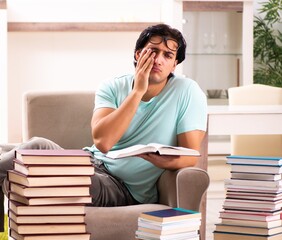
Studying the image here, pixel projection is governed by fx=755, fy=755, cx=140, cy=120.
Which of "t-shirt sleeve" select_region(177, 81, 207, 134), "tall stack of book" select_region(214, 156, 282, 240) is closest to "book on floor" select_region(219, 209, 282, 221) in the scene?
"tall stack of book" select_region(214, 156, 282, 240)

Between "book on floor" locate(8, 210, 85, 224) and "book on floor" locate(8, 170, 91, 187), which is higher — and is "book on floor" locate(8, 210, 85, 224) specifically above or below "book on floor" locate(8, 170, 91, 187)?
below

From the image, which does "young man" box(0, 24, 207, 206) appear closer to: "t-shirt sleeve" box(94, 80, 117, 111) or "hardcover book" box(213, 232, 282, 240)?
"t-shirt sleeve" box(94, 80, 117, 111)

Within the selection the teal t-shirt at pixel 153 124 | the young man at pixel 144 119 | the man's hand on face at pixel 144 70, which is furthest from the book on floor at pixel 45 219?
the man's hand on face at pixel 144 70

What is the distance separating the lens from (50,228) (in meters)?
2.62

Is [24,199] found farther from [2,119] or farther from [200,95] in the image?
[2,119]

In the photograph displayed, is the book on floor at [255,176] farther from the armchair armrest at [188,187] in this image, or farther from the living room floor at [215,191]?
the living room floor at [215,191]

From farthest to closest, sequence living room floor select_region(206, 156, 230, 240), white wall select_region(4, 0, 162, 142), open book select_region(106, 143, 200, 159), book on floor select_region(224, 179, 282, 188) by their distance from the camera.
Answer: white wall select_region(4, 0, 162, 142)
living room floor select_region(206, 156, 230, 240)
book on floor select_region(224, 179, 282, 188)
open book select_region(106, 143, 200, 159)

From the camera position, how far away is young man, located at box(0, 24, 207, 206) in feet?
10.0

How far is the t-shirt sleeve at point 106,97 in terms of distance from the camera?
3.18m

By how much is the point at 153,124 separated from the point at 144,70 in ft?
0.78

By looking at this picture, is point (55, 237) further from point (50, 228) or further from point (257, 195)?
point (257, 195)

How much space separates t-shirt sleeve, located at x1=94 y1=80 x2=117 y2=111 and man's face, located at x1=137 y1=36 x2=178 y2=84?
0.18 m

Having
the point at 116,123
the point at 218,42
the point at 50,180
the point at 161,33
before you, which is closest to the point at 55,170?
the point at 50,180

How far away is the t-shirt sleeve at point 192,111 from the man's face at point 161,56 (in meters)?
0.13
